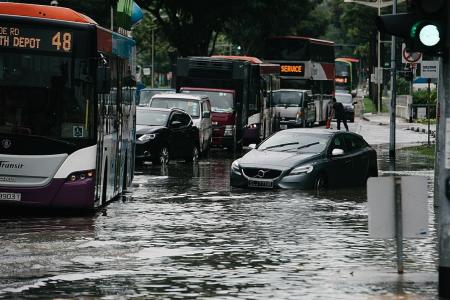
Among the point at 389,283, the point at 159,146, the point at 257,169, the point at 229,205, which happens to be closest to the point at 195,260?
the point at 389,283

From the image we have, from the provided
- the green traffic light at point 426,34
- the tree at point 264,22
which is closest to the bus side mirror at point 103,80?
the green traffic light at point 426,34

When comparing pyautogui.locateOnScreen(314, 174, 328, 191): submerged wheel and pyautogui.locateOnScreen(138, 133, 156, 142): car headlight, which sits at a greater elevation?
pyautogui.locateOnScreen(138, 133, 156, 142): car headlight

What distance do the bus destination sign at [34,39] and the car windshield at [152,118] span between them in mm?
15770

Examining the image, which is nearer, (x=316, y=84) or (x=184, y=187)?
(x=184, y=187)

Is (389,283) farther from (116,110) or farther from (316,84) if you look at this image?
(316,84)

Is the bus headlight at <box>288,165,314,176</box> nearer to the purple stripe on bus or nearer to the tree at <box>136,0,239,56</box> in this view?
the purple stripe on bus

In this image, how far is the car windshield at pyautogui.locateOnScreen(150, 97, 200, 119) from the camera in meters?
40.3

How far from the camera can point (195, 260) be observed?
15.0 meters

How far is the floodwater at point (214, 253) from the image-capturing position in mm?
12617

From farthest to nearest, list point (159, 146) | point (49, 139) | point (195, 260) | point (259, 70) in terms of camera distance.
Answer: point (259, 70) < point (159, 146) < point (49, 139) < point (195, 260)

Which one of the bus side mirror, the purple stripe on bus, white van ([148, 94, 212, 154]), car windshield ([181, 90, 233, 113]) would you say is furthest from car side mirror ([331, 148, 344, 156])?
car windshield ([181, 90, 233, 113])

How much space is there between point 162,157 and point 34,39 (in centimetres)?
1584

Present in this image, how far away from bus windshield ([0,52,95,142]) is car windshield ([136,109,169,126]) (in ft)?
51.4

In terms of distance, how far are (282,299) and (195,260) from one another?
319 centimetres
